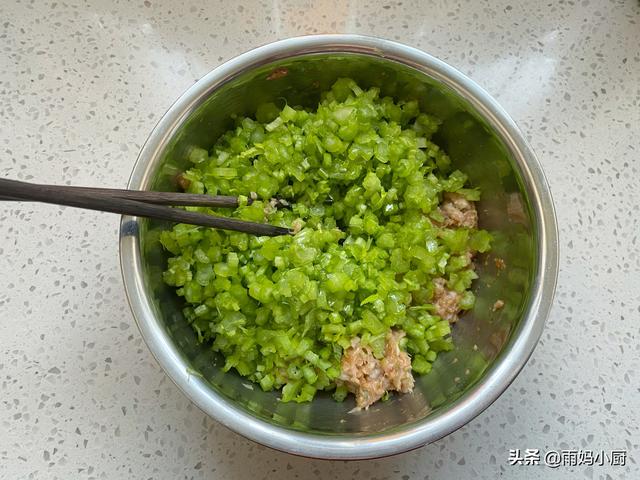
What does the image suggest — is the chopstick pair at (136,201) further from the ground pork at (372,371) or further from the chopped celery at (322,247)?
the ground pork at (372,371)

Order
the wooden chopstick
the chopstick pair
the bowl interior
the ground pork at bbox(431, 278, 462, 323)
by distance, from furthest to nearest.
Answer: the ground pork at bbox(431, 278, 462, 323) → the bowl interior → the wooden chopstick → the chopstick pair

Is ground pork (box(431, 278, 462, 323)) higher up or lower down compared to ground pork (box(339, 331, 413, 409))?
higher up

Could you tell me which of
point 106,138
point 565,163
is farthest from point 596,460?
point 106,138

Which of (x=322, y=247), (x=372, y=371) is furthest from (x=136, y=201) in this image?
(x=372, y=371)

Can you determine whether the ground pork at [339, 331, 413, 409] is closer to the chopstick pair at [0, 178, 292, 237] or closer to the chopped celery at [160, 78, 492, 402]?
the chopped celery at [160, 78, 492, 402]

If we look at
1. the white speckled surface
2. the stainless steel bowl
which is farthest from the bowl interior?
the white speckled surface

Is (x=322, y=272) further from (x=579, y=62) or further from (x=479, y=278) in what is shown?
(x=579, y=62)
